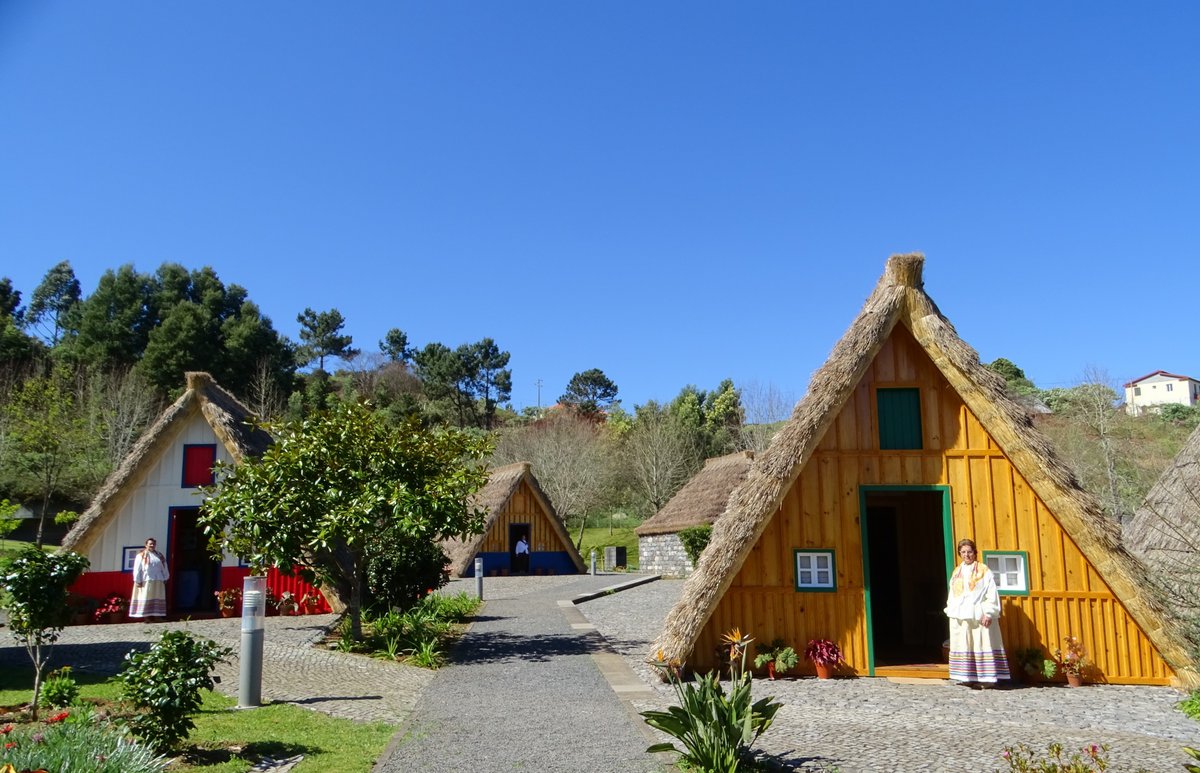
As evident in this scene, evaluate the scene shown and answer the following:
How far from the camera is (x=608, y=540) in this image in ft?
152

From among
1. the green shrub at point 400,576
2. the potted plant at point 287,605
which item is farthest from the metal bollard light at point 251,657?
the potted plant at point 287,605

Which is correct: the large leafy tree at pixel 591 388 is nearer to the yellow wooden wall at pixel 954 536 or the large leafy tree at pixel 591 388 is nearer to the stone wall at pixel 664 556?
the stone wall at pixel 664 556

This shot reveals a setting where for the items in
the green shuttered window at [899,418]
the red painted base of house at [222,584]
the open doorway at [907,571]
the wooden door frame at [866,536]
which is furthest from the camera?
the red painted base of house at [222,584]

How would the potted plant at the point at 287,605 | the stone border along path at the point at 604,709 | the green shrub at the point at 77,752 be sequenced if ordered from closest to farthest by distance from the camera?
the green shrub at the point at 77,752, the stone border along path at the point at 604,709, the potted plant at the point at 287,605

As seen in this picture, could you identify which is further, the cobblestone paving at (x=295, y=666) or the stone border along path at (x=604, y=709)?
the cobblestone paving at (x=295, y=666)

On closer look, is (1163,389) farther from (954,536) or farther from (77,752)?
(77,752)

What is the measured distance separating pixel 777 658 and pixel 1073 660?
3786 mm

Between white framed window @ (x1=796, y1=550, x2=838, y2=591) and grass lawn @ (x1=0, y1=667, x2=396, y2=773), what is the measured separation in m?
5.74

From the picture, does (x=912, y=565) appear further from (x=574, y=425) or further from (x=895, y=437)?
(x=574, y=425)

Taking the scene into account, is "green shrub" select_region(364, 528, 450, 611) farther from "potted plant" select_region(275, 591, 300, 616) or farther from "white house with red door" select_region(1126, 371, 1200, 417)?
"white house with red door" select_region(1126, 371, 1200, 417)

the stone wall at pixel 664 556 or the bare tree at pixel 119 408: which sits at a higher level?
the bare tree at pixel 119 408

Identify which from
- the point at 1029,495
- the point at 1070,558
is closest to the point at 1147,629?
the point at 1070,558

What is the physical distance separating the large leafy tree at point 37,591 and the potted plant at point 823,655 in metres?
8.71

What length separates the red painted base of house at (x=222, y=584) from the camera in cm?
1670
